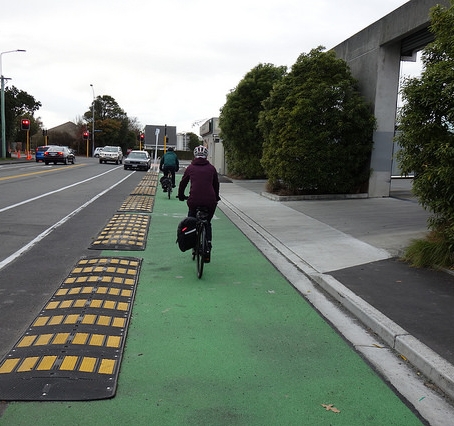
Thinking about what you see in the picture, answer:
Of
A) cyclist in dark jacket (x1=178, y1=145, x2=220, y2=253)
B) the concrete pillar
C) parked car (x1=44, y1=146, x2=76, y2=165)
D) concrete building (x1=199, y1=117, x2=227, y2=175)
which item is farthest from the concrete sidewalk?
parked car (x1=44, y1=146, x2=76, y2=165)

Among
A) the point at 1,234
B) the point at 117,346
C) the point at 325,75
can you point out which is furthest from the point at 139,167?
the point at 117,346

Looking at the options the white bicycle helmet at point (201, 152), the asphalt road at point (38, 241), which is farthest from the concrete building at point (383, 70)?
the white bicycle helmet at point (201, 152)

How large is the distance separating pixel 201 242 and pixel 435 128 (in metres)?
3.75

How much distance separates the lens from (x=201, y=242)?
20.7 ft

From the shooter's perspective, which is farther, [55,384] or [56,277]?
[56,277]

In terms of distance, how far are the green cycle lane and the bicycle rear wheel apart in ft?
0.66

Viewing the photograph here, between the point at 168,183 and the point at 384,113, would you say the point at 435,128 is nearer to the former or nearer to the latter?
the point at 384,113

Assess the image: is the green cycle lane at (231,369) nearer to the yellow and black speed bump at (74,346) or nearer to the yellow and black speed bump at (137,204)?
the yellow and black speed bump at (74,346)

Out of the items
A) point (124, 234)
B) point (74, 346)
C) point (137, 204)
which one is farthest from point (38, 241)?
point (137, 204)

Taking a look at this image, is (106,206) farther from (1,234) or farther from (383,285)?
(383,285)

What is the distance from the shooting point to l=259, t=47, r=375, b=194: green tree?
1501cm

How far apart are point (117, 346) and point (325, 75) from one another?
44.9ft

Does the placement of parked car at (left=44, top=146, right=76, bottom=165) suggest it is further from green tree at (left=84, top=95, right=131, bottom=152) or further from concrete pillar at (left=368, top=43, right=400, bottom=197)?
green tree at (left=84, top=95, right=131, bottom=152)

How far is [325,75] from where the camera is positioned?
15719mm
